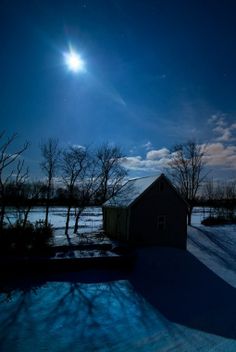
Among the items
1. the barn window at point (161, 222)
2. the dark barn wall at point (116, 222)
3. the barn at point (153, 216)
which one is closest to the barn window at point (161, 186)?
the barn at point (153, 216)

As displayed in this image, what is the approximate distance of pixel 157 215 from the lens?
16672mm

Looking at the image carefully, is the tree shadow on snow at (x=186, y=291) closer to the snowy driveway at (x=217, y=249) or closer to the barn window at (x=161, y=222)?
the snowy driveway at (x=217, y=249)

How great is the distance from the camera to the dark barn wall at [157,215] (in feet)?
52.9

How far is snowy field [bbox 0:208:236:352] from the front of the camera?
589cm

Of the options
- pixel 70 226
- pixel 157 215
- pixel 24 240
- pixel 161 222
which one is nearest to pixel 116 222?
pixel 157 215

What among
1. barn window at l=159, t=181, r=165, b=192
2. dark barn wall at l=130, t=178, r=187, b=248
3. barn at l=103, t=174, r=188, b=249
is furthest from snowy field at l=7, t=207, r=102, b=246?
barn window at l=159, t=181, r=165, b=192

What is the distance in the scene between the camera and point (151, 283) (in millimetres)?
10391

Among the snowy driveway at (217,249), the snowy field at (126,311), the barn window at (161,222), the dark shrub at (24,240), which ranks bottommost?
the snowy field at (126,311)

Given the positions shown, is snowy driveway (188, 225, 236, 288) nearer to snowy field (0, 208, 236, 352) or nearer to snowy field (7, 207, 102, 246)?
A: snowy field (0, 208, 236, 352)

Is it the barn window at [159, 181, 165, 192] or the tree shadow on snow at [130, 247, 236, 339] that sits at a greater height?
the barn window at [159, 181, 165, 192]

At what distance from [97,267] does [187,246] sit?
29.2ft

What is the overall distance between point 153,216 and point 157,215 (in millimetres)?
335

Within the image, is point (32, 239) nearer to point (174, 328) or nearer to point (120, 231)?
point (120, 231)

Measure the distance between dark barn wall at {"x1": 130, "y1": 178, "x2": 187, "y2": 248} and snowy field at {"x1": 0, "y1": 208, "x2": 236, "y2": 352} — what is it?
3429 millimetres
